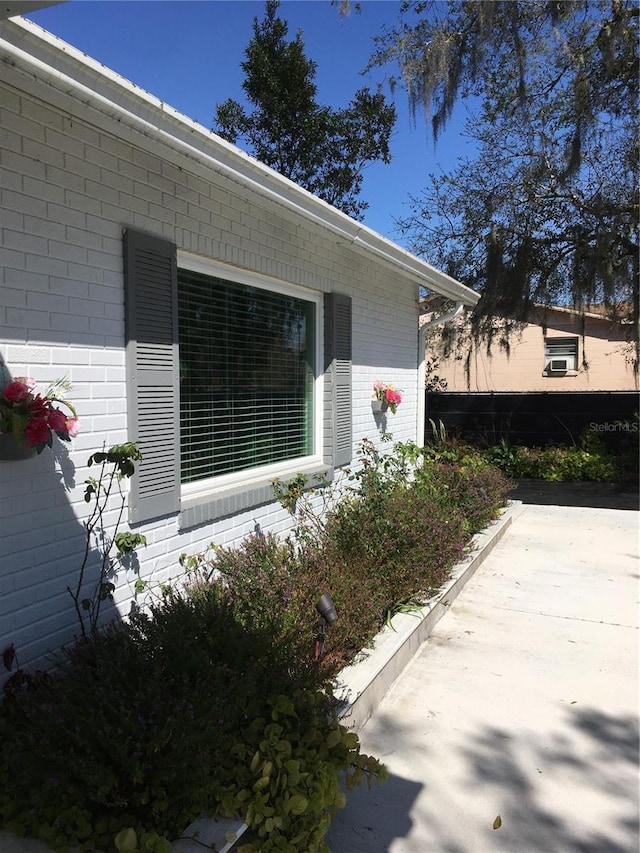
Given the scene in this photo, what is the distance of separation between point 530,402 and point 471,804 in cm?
970

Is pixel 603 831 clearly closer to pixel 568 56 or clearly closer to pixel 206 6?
pixel 206 6

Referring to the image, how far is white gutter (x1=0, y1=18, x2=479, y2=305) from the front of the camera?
196cm

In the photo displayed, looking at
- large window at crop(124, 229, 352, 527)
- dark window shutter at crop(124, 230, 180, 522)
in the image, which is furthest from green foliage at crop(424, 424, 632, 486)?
dark window shutter at crop(124, 230, 180, 522)

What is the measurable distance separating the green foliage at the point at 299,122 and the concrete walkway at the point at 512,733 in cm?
880

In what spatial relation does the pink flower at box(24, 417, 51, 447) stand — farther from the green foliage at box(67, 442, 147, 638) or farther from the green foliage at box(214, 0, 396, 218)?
the green foliage at box(214, 0, 396, 218)

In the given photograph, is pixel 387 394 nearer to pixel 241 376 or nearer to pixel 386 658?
pixel 241 376

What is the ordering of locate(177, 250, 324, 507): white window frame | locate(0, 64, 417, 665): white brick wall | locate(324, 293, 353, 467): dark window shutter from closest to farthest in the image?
locate(0, 64, 417, 665): white brick wall
locate(177, 250, 324, 507): white window frame
locate(324, 293, 353, 467): dark window shutter

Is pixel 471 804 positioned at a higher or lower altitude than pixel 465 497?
lower

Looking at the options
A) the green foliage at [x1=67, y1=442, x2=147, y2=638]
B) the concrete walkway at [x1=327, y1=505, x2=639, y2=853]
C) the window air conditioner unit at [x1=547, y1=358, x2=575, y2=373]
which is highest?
the window air conditioner unit at [x1=547, y1=358, x2=575, y2=373]

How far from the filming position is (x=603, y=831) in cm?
226

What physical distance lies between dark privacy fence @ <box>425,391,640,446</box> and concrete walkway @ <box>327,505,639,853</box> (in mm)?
6645

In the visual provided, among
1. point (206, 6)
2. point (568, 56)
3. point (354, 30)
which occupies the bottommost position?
point (206, 6)

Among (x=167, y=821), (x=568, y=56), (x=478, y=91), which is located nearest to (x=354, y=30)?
(x=478, y=91)

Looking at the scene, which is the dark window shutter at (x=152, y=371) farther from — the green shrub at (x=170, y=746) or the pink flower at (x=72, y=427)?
the green shrub at (x=170, y=746)
